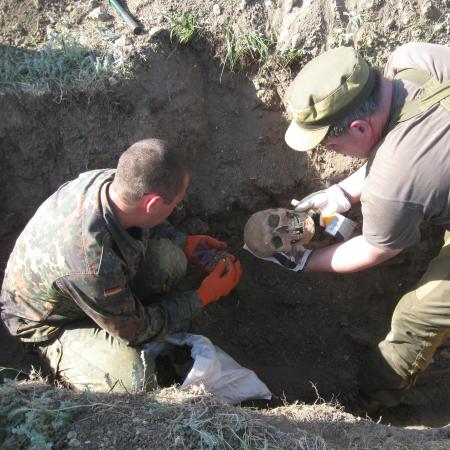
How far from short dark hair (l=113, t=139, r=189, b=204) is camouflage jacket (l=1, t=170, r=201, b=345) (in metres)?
0.15

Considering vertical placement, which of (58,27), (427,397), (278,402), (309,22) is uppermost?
(58,27)

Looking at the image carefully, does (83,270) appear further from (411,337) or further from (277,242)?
(411,337)

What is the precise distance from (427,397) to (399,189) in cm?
190

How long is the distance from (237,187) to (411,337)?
54.5 inches

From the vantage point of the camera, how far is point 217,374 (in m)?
2.77

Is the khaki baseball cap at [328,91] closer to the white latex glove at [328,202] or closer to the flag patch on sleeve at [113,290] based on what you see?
the white latex glove at [328,202]

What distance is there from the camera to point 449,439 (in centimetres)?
228

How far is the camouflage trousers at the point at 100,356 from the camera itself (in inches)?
107

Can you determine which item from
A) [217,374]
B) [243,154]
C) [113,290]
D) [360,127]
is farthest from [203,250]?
[360,127]

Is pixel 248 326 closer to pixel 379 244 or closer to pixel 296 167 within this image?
pixel 296 167

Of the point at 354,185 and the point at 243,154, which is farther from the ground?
the point at 243,154

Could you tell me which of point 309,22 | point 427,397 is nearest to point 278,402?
point 427,397

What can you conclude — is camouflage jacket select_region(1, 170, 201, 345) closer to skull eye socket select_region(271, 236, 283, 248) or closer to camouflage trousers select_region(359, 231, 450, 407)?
skull eye socket select_region(271, 236, 283, 248)

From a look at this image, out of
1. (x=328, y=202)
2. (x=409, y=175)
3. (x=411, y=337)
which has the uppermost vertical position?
(x=409, y=175)
